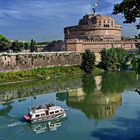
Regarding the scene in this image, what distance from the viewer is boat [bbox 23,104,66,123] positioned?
1703cm

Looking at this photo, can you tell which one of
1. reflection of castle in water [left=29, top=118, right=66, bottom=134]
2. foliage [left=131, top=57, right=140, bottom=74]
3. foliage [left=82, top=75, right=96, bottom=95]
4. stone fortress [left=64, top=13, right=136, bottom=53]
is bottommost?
reflection of castle in water [left=29, top=118, right=66, bottom=134]

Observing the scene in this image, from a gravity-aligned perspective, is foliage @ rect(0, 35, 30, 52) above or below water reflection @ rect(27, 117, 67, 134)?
above

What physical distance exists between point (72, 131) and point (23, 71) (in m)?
21.3

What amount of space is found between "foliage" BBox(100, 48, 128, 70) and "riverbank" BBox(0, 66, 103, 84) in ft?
4.71

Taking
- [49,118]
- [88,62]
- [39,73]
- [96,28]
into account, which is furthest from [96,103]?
[96,28]

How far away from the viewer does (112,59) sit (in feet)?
136

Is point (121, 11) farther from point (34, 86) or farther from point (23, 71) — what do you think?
point (23, 71)

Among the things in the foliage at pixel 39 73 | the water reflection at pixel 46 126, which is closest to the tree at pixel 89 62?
the foliage at pixel 39 73

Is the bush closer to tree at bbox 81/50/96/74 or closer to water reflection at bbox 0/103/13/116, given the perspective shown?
tree at bbox 81/50/96/74

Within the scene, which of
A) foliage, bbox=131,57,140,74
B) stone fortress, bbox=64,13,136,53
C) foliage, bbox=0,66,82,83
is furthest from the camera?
stone fortress, bbox=64,13,136,53

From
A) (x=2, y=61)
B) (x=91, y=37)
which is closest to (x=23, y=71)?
(x=2, y=61)

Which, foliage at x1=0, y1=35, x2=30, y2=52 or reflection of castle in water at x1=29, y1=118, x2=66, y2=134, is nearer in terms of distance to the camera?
reflection of castle in water at x1=29, y1=118, x2=66, y2=134

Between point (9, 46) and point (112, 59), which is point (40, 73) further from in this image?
point (9, 46)

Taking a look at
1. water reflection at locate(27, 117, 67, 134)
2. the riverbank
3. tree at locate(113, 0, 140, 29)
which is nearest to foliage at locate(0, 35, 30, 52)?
the riverbank
